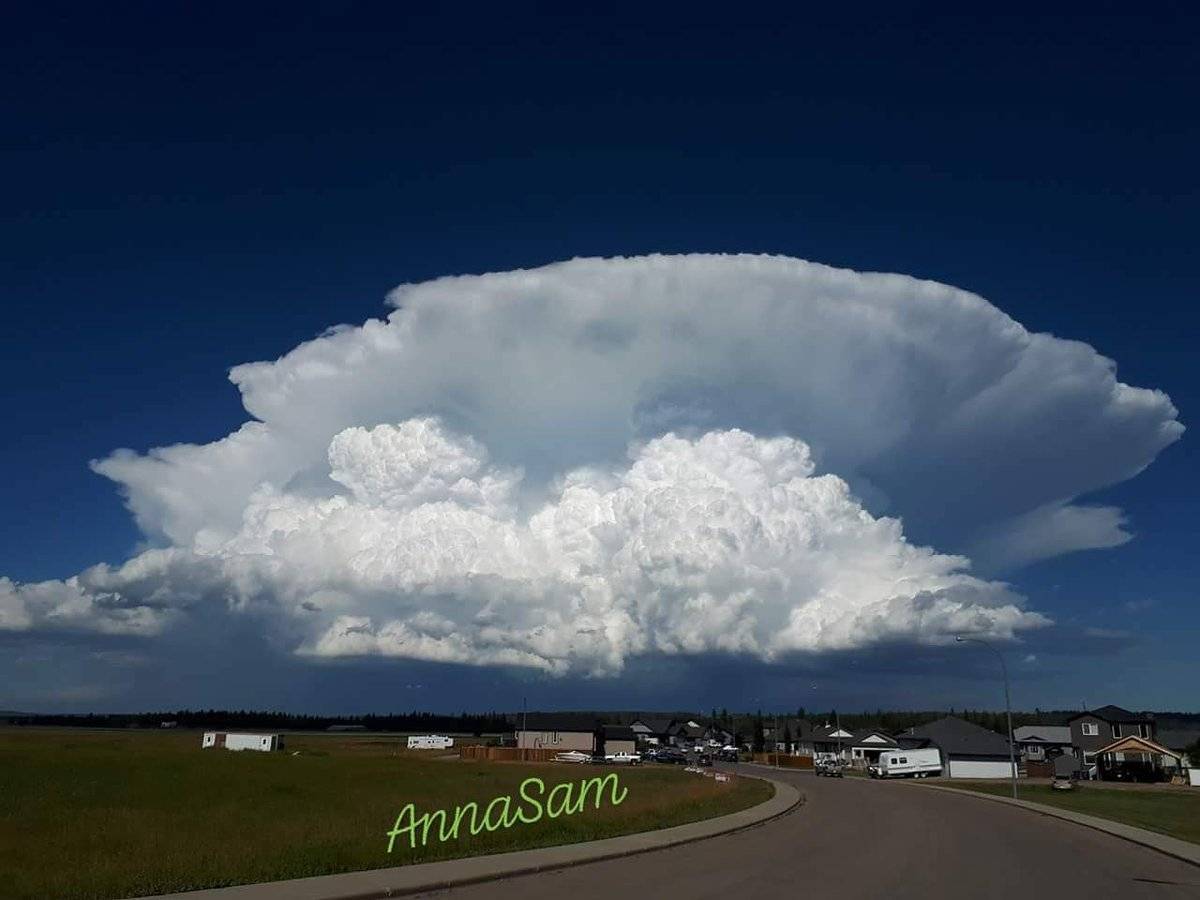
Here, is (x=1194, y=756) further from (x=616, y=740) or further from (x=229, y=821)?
(x=229, y=821)

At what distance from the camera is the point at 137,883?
16.5 metres

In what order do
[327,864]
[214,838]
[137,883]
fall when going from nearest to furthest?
[137,883] < [327,864] < [214,838]

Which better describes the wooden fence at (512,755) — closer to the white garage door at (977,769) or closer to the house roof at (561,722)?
the house roof at (561,722)

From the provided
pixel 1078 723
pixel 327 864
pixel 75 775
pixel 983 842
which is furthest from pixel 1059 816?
pixel 1078 723

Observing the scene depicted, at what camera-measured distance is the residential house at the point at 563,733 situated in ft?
412

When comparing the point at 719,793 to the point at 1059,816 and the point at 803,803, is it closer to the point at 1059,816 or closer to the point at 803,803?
the point at 803,803

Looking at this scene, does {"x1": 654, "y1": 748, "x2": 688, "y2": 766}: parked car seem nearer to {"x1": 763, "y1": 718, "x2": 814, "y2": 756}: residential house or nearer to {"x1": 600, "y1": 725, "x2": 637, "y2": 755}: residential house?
{"x1": 600, "y1": 725, "x2": 637, "y2": 755}: residential house

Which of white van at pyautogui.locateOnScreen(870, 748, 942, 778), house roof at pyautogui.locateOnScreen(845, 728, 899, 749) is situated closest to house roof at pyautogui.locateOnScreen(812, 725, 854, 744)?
house roof at pyautogui.locateOnScreen(845, 728, 899, 749)

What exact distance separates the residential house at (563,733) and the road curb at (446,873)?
10096 cm

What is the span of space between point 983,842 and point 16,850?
86.7 feet

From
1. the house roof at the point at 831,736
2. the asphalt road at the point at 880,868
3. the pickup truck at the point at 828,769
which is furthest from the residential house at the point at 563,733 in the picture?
the asphalt road at the point at 880,868

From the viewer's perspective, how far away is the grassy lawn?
35.7 meters

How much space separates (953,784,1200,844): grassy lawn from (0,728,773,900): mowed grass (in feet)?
51.6
